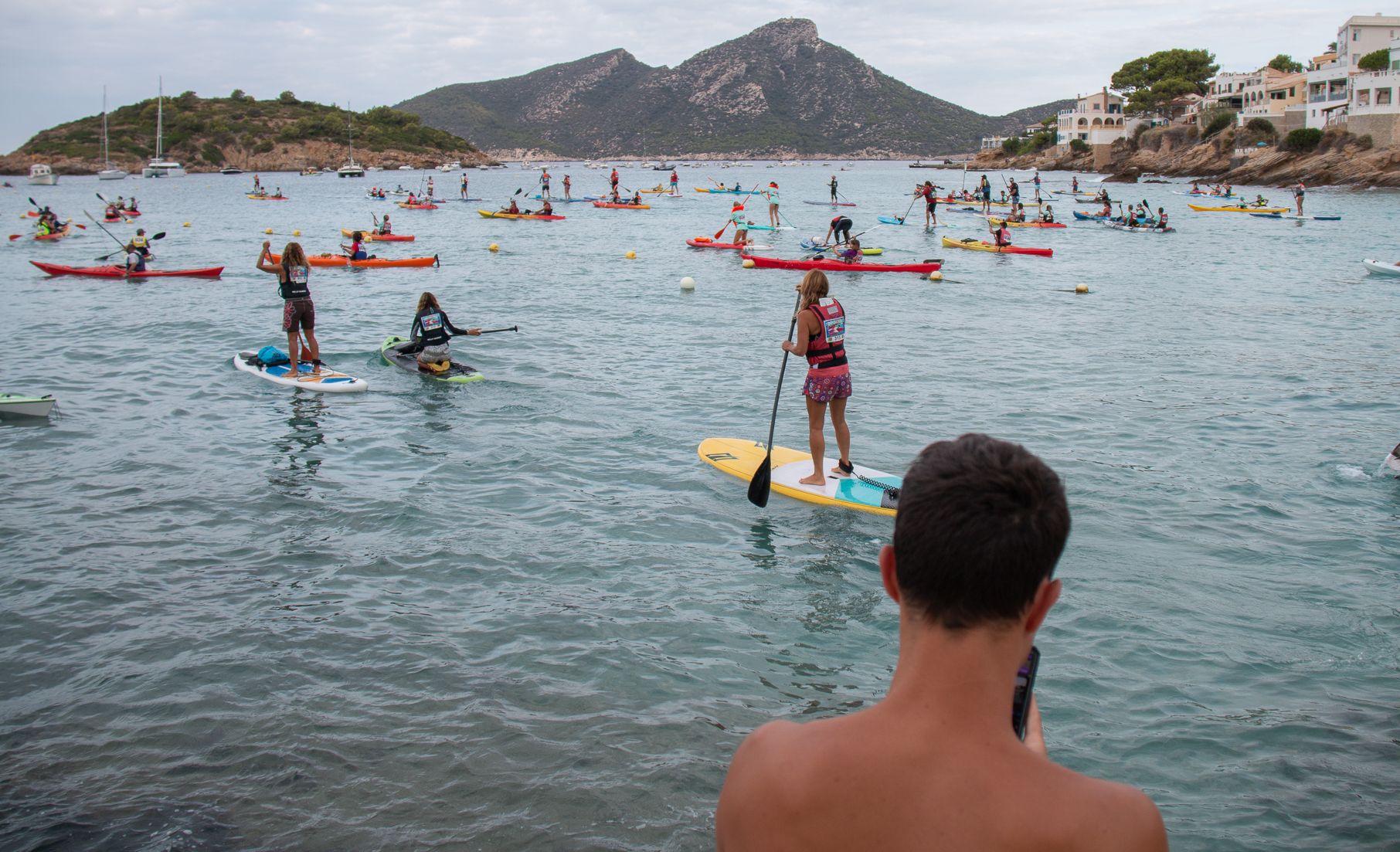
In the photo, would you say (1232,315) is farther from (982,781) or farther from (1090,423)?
(982,781)

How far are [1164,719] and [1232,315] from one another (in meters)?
18.7

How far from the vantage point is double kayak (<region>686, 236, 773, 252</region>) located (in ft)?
111

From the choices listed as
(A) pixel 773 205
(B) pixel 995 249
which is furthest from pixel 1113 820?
(A) pixel 773 205

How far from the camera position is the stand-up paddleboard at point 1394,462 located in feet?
35.0

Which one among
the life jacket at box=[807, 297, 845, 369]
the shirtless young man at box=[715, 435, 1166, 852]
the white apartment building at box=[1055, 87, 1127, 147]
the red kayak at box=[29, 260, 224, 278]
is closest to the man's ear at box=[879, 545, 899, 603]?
the shirtless young man at box=[715, 435, 1166, 852]

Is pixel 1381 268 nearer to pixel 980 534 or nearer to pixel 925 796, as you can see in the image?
pixel 980 534

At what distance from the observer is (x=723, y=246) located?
116ft

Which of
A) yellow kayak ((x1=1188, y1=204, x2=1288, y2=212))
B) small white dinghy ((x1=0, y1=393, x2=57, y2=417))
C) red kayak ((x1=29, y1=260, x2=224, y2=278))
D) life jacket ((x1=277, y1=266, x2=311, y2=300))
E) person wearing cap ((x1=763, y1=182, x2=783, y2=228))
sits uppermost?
yellow kayak ((x1=1188, y1=204, x2=1288, y2=212))

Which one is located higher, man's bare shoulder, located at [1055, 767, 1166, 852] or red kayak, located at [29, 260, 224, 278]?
red kayak, located at [29, 260, 224, 278]

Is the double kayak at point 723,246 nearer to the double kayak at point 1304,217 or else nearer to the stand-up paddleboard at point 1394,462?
the stand-up paddleboard at point 1394,462

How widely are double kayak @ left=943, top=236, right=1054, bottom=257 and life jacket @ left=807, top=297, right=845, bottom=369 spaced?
86.9ft

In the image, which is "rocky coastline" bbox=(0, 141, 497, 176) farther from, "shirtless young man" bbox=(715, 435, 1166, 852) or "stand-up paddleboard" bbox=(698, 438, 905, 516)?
"shirtless young man" bbox=(715, 435, 1166, 852)

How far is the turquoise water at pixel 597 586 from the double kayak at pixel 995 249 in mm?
14680

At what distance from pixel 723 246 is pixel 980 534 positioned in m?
34.2
